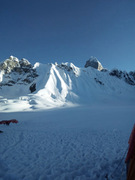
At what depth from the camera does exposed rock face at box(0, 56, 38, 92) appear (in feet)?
229

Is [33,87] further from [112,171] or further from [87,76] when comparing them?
[112,171]

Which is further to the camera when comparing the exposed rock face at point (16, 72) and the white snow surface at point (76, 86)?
the exposed rock face at point (16, 72)

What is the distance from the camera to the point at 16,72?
78.1 m

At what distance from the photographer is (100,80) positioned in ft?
243

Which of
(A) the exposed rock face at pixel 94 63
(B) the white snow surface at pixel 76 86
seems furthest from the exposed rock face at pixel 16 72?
(A) the exposed rock face at pixel 94 63

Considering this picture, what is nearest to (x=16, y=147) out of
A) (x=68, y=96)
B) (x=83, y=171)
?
(x=83, y=171)

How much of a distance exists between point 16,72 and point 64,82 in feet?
153

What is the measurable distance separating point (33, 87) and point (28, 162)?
5592cm

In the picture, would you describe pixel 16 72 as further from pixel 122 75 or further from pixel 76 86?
pixel 122 75

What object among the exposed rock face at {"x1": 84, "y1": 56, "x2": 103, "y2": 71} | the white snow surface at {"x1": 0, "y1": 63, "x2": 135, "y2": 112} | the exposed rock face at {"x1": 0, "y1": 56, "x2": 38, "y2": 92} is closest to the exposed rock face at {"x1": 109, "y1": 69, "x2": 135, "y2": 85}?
the white snow surface at {"x1": 0, "y1": 63, "x2": 135, "y2": 112}

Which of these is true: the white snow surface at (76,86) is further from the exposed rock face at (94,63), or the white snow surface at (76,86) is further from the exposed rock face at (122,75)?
the exposed rock face at (94,63)

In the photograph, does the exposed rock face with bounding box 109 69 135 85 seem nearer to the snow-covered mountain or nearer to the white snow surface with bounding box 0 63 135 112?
the snow-covered mountain


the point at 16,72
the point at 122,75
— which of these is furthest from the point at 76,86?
the point at 16,72

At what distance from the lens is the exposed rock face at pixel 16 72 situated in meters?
69.7
